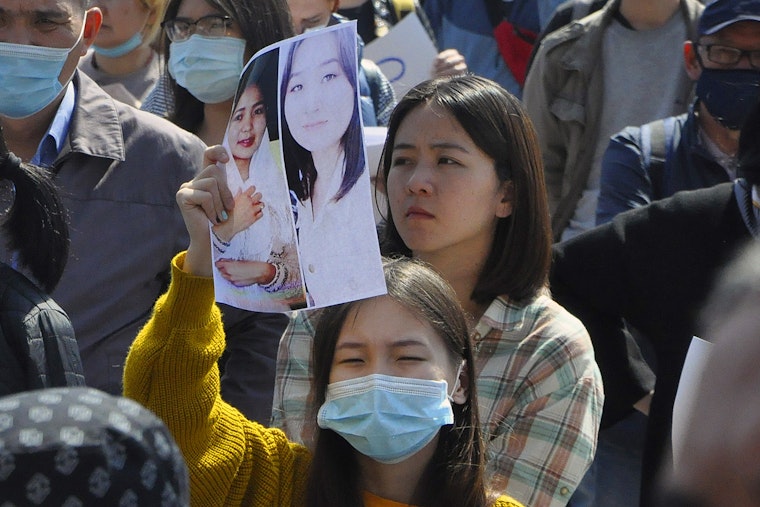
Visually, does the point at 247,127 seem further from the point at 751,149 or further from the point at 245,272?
the point at 751,149

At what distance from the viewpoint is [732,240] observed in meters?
3.56

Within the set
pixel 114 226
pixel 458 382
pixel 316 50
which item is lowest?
pixel 458 382

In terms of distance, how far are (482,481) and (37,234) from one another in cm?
106

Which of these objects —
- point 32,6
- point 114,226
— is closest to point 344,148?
point 114,226

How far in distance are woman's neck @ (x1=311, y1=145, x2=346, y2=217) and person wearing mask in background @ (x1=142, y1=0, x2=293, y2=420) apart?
1.18 meters

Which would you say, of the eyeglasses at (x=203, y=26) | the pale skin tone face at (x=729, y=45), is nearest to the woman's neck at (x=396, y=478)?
the eyeglasses at (x=203, y=26)

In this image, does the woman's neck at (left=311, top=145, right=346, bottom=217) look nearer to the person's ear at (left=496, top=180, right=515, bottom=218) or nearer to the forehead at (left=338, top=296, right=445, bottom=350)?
the forehead at (left=338, top=296, right=445, bottom=350)

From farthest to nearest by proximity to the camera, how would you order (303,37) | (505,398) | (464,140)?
(464,140) → (505,398) → (303,37)

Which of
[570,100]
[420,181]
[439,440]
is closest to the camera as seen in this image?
[439,440]

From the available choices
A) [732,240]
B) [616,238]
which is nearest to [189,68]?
[616,238]

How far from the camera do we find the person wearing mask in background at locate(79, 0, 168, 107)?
5062 millimetres

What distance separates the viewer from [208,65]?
4094 mm

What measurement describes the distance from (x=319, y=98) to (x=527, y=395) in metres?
0.99

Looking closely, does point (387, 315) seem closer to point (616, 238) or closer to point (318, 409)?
point (318, 409)
